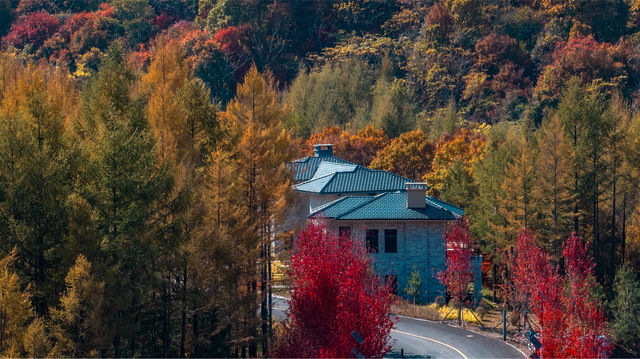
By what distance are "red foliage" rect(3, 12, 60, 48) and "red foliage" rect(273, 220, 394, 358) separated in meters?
81.0

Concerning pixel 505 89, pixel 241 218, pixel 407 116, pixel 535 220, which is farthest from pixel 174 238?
pixel 505 89

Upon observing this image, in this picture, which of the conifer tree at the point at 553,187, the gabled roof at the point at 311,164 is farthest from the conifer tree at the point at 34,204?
the gabled roof at the point at 311,164

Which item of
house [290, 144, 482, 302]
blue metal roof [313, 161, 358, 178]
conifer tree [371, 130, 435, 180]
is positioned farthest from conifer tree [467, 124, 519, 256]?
conifer tree [371, 130, 435, 180]

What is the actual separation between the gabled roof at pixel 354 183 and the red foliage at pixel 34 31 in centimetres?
6005

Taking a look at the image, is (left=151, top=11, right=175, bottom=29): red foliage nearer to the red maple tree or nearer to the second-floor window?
the second-floor window

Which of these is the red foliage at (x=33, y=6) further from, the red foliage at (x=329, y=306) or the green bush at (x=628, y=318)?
the green bush at (x=628, y=318)

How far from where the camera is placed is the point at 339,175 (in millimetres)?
59656

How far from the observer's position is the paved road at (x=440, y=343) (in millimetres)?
38906

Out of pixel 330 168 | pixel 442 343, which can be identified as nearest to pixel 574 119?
pixel 330 168

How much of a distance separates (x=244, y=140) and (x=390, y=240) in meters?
18.8

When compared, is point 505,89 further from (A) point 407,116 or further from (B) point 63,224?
(B) point 63,224

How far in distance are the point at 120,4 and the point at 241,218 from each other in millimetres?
82623

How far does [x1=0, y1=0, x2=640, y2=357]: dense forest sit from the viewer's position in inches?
1102

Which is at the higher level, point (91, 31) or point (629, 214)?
point (91, 31)
